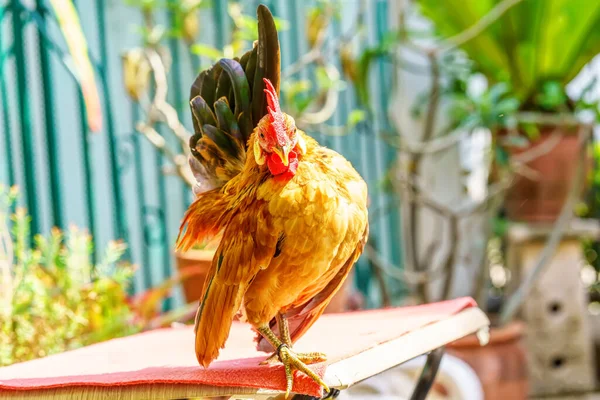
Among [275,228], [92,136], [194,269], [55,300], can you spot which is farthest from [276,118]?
[92,136]

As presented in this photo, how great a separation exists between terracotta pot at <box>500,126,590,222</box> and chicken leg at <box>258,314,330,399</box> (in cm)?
242

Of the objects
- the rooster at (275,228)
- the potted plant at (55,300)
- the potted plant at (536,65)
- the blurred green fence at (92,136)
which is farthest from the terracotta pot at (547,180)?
the rooster at (275,228)

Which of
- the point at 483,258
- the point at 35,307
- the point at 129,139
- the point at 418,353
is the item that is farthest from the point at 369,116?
the point at 418,353

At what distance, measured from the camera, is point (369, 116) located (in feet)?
11.4

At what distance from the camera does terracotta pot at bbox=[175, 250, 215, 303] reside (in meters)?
2.45

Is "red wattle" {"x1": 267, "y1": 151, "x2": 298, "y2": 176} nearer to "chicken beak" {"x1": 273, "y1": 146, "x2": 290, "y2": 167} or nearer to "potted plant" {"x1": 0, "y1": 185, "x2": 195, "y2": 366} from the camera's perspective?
"chicken beak" {"x1": 273, "y1": 146, "x2": 290, "y2": 167}

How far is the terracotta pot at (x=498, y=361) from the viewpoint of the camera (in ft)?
9.26

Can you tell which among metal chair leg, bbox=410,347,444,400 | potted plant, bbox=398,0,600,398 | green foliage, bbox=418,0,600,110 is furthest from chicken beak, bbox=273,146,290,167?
green foliage, bbox=418,0,600,110

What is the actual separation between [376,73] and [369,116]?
1.69 feet

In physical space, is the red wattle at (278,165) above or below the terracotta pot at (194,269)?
above

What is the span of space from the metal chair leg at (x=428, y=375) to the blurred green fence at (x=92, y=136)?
1644 millimetres

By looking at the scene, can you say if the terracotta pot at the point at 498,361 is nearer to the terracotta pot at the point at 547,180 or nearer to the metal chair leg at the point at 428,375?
the terracotta pot at the point at 547,180

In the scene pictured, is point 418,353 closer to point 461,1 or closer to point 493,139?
point 493,139

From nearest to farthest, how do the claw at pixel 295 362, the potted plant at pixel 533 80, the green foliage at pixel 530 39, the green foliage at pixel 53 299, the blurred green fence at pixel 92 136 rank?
the claw at pixel 295 362 < the green foliage at pixel 53 299 < the blurred green fence at pixel 92 136 < the potted plant at pixel 533 80 < the green foliage at pixel 530 39
